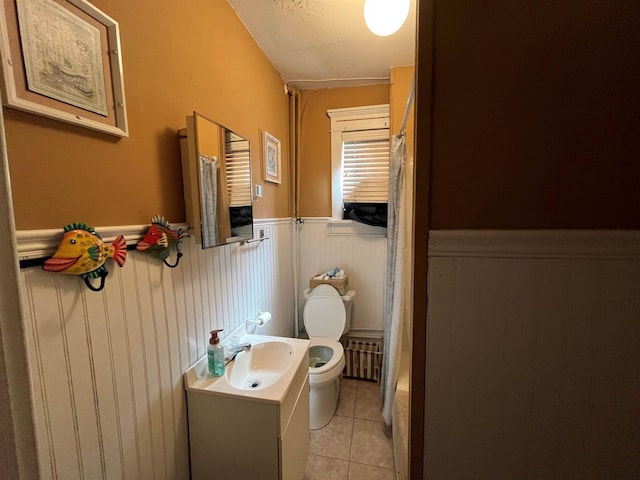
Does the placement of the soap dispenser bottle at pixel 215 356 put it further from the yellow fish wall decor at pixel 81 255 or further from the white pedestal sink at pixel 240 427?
the yellow fish wall decor at pixel 81 255

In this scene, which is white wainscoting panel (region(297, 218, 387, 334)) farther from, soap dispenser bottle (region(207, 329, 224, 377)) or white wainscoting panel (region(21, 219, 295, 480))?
soap dispenser bottle (region(207, 329, 224, 377))

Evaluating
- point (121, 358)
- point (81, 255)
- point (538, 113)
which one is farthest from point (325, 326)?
point (538, 113)

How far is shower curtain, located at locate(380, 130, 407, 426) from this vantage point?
5.52 ft

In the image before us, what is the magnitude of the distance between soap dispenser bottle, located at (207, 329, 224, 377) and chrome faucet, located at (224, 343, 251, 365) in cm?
8

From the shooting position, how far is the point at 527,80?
1.70ft

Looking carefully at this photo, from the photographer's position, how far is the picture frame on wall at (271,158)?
185 cm

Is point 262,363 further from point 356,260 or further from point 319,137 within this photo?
point 319,137

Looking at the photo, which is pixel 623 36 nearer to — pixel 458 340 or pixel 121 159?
pixel 458 340

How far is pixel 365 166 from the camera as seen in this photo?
2270 mm

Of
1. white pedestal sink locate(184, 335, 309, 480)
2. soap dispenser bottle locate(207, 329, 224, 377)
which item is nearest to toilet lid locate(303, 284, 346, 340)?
white pedestal sink locate(184, 335, 309, 480)

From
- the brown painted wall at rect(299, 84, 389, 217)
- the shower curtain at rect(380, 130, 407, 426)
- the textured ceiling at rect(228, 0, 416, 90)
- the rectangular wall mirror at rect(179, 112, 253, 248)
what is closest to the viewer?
the rectangular wall mirror at rect(179, 112, 253, 248)

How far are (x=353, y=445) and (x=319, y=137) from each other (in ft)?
7.65

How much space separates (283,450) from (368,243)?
1603 mm

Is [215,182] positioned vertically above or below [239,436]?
above
